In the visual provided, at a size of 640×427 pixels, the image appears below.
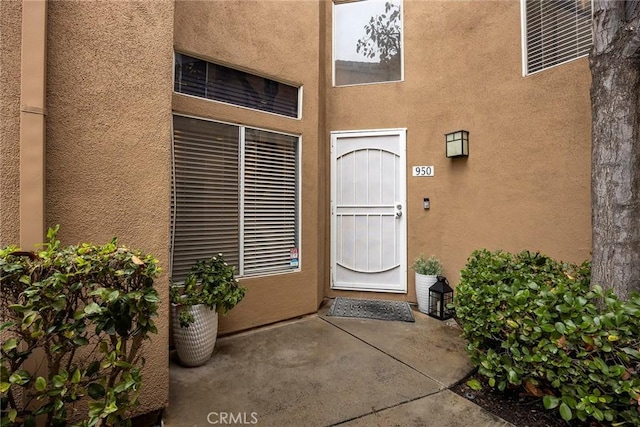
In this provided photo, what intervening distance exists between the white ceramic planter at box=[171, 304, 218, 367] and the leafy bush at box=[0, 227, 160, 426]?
3.42 ft

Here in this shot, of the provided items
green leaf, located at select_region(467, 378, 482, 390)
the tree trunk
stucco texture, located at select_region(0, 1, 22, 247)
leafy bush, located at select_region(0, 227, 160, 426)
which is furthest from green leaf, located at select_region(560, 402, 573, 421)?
stucco texture, located at select_region(0, 1, 22, 247)

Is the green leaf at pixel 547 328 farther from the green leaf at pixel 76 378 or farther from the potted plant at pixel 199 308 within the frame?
the green leaf at pixel 76 378

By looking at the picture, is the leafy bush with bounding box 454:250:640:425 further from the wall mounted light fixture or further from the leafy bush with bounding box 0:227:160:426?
the leafy bush with bounding box 0:227:160:426

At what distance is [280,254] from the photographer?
11.6 ft

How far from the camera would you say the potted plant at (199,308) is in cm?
245

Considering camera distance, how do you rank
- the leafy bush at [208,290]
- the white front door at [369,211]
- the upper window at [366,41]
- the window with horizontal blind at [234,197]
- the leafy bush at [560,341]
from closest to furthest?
1. the leafy bush at [560,341]
2. the leafy bush at [208,290]
3. the window with horizontal blind at [234,197]
4. the white front door at [369,211]
5. the upper window at [366,41]

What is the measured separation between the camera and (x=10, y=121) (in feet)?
4.94

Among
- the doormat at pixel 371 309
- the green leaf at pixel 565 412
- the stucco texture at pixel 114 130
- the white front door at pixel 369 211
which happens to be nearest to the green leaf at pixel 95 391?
the stucco texture at pixel 114 130

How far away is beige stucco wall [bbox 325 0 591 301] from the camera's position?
3.09 metres

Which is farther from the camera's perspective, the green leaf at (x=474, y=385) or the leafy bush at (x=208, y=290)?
the leafy bush at (x=208, y=290)

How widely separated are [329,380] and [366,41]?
4.34 meters

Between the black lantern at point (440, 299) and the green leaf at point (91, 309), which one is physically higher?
the green leaf at point (91, 309)

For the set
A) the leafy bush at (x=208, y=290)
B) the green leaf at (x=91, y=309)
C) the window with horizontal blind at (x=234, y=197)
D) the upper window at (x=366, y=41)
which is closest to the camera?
the green leaf at (x=91, y=309)

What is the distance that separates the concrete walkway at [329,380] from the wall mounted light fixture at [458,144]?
6.76 ft
